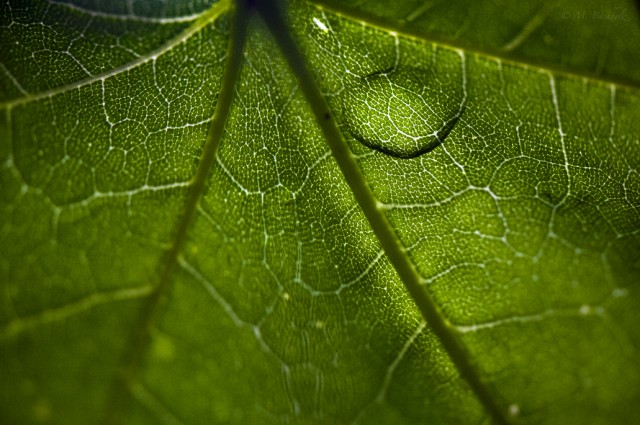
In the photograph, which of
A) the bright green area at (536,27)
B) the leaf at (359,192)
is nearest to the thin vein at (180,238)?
the leaf at (359,192)

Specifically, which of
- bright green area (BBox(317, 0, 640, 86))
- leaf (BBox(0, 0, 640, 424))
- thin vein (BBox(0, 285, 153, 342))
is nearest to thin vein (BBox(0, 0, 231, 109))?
leaf (BBox(0, 0, 640, 424))

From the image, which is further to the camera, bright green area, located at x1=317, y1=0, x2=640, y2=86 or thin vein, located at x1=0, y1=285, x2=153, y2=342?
bright green area, located at x1=317, y1=0, x2=640, y2=86

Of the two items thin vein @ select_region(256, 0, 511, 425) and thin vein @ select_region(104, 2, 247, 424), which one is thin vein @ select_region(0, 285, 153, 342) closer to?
thin vein @ select_region(104, 2, 247, 424)

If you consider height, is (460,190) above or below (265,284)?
above

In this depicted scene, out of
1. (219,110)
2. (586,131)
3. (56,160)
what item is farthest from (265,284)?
(586,131)

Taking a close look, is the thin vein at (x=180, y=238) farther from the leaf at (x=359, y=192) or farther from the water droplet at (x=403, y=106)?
the water droplet at (x=403, y=106)

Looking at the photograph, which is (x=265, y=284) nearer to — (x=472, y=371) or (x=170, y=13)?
(x=472, y=371)

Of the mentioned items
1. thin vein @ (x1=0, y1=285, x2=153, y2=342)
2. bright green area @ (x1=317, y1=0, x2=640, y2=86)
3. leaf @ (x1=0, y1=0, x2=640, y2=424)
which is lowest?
thin vein @ (x1=0, y1=285, x2=153, y2=342)
